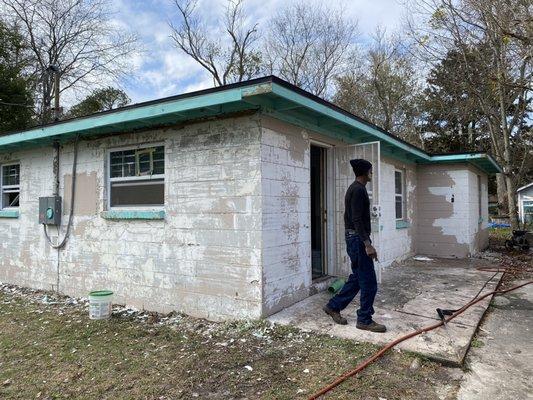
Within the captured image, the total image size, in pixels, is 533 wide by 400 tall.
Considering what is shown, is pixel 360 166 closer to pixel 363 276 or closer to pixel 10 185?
pixel 363 276

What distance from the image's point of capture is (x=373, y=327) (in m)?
4.39

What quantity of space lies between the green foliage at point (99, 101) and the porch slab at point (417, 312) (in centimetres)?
1840

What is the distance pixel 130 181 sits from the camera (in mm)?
6078

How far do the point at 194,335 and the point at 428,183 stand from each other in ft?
27.8

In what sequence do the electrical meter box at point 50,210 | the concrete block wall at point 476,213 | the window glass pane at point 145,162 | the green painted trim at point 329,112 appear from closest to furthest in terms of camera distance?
1. the green painted trim at point 329,112
2. the window glass pane at point 145,162
3. the electrical meter box at point 50,210
4. the concrete block wall at point 476,213

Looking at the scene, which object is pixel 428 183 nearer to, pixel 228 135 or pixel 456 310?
pixel 456 310

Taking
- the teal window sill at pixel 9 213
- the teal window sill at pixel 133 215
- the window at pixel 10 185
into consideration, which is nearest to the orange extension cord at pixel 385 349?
the teal window sill at pixel 133 215

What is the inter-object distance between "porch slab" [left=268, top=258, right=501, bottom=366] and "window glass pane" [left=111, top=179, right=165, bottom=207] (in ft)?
8.09

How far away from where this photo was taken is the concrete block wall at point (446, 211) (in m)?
10.4

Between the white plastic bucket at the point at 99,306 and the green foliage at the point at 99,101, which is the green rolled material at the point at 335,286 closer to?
the white plastic bucket at the point at 99,306

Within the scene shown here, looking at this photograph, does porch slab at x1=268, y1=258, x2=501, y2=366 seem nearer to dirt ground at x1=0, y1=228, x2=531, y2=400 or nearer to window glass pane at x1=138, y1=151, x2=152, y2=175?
dirt ground at x1=0, y1=228, x2=531, y2=400

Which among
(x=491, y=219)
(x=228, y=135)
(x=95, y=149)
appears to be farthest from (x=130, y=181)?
(x=491, y=219)

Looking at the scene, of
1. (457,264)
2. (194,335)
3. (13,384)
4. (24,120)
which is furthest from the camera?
(24,120)

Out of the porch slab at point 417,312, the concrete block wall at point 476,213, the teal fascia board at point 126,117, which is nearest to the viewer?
the porch slab at point 417,312
